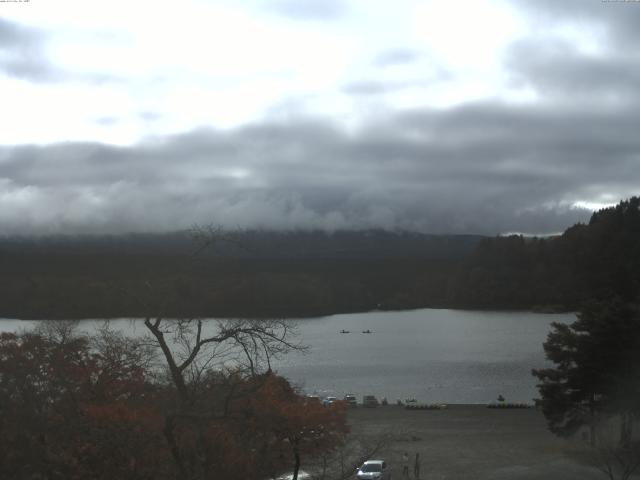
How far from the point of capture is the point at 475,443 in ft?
92.4

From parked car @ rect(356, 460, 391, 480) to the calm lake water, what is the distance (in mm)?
7268

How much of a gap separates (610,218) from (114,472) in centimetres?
11706

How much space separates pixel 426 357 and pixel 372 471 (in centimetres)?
5646

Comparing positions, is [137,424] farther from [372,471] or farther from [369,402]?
[369,402]

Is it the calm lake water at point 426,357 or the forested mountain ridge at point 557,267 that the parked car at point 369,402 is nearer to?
the calm lake water at point 426,357

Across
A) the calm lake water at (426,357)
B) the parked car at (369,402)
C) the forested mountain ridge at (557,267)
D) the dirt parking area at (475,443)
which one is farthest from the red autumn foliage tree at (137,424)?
the forested mountain ridge at (557,267)

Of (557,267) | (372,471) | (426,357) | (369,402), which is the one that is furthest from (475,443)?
(557,267)

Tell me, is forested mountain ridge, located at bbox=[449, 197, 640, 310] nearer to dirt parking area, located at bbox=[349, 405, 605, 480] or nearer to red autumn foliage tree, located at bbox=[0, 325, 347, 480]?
dirt parking area, located at bbox=[349, 405, 605, 480]

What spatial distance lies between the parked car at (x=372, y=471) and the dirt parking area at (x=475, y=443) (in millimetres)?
1853

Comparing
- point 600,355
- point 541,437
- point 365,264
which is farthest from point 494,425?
point 365,264

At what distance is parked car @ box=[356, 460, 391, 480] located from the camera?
19312 mm

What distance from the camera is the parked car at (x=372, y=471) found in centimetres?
1931

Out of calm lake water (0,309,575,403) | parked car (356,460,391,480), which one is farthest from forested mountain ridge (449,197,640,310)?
parked car (356,460,391,480)

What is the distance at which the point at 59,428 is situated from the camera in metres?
11.1
